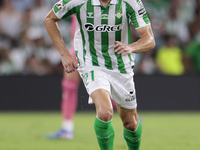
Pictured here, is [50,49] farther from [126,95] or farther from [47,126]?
[126,95]

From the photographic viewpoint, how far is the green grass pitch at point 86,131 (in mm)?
5668

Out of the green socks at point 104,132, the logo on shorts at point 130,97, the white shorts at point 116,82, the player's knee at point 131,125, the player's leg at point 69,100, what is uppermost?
the white shorts at point 116,82

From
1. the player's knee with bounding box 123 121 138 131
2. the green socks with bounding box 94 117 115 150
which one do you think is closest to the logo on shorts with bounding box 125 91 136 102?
the player's knee with bounding box 123 121 138 131

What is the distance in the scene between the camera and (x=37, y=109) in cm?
1002

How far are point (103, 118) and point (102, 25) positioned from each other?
3.12 feet

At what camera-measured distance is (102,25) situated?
4297 mm

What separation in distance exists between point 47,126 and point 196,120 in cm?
309

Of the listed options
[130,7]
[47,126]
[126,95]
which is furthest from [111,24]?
[47,126]

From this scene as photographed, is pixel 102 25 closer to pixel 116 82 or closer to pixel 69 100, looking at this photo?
pixel 116 82

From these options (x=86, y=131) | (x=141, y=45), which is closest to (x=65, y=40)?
(x=86, y=131)

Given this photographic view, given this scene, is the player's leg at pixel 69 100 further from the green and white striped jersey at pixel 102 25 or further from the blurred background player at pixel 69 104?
the green and white striped jersey at pixel 102 25

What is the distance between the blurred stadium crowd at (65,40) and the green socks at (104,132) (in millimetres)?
6024

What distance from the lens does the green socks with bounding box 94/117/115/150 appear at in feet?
12.9

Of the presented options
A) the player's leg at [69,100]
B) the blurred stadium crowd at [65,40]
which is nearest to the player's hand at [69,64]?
the player's leg at [69,100]
